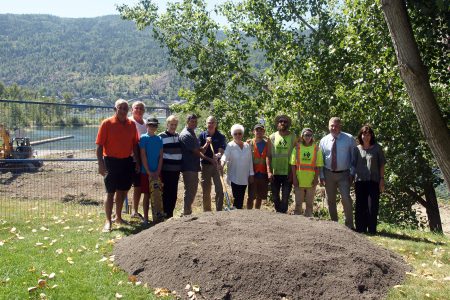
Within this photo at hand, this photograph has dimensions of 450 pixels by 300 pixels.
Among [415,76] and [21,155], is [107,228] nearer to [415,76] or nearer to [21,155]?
[415,76]

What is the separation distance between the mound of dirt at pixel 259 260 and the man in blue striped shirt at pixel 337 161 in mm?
1539

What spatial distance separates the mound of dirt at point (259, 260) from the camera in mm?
5184

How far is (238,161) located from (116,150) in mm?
1896

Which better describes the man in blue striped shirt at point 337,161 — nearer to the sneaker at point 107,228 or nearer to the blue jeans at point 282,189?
the blue jeans at point 282,189

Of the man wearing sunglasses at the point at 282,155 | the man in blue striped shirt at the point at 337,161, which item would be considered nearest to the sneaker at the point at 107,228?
the man wearing sunglasses at the point at 282,155

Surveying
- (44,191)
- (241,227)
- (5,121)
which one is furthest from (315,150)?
(44,191)

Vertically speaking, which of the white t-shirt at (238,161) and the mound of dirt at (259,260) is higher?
the white t-shirt at (238,161)

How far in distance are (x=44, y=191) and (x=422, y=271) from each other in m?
11.8

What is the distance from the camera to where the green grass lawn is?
5180mm

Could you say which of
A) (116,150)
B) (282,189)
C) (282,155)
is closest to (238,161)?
(282,155)

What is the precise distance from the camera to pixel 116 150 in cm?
760

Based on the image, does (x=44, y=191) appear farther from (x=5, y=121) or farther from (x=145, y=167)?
(x=145, y=167)

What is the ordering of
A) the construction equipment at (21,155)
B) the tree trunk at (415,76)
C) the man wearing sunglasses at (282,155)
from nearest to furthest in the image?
the tree trunk at (415,76), the man wearing sunglasses at (282,155), the construction equipment at (21,155)

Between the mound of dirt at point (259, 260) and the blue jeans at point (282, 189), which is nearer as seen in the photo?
the mound of dirt at point (259, 260)
